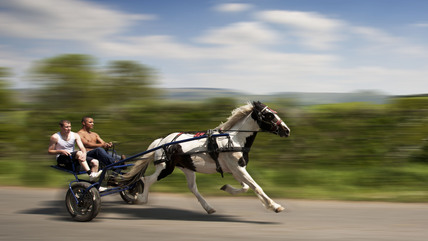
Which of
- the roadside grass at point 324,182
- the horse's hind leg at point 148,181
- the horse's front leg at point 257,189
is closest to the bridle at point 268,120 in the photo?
the horse's front leg at point 257,189

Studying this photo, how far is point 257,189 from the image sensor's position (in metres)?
6.45

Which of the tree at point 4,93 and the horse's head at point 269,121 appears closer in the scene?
the horse's head at point 269,121

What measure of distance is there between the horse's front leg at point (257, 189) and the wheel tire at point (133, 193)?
1.98 m

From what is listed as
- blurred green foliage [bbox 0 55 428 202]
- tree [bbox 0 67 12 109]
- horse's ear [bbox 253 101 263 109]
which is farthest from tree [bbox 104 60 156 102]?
horse's ear [bbox 253 101 263 109]

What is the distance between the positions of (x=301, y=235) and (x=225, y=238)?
0.97 m

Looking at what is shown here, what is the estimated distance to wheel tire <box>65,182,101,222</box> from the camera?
21.3ft

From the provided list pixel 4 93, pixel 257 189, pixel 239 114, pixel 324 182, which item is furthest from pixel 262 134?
pixel 4 93

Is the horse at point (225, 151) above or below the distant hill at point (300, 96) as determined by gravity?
below

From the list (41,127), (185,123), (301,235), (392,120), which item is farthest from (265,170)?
(41,127)

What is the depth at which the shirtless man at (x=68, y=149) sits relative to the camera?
6.72 m

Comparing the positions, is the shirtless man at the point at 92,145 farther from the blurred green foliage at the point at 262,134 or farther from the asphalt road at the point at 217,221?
the blurred green foliage at the point at 262,134

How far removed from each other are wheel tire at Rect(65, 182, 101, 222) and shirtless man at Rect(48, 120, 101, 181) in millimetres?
253

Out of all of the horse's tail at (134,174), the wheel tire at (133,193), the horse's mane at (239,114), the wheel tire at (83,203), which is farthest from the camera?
the wheel tire at (133,193)

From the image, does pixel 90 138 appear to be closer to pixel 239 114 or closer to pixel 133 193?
pixel 133 193
